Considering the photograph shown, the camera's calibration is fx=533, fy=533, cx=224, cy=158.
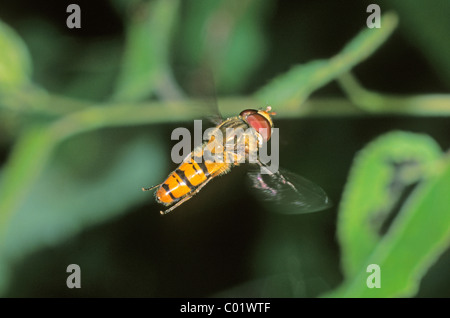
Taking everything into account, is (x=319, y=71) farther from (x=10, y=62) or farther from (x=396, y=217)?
(x=10, y=62)

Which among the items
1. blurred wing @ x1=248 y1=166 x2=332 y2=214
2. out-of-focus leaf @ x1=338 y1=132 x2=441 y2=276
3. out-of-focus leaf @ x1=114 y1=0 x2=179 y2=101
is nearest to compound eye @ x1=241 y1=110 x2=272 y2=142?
blurred wing @ x1=248 y1=166 x2=332 y2=214

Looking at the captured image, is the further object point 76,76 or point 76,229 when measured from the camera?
point 76,76

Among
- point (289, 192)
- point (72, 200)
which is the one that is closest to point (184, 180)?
point (289, 192)

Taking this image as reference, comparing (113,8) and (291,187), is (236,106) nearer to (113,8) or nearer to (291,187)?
(291,187)

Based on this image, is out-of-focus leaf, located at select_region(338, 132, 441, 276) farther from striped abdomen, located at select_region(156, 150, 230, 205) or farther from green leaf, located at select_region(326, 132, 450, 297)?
striped abdomen, located at select_region(156, 150, 230, 205)

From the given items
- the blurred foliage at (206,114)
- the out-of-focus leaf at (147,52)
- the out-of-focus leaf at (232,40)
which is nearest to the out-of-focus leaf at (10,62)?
the blurred foliage at (206,114)

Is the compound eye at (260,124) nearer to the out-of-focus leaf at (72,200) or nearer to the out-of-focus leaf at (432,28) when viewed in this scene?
the out-of-focus leaf at (72,200)
